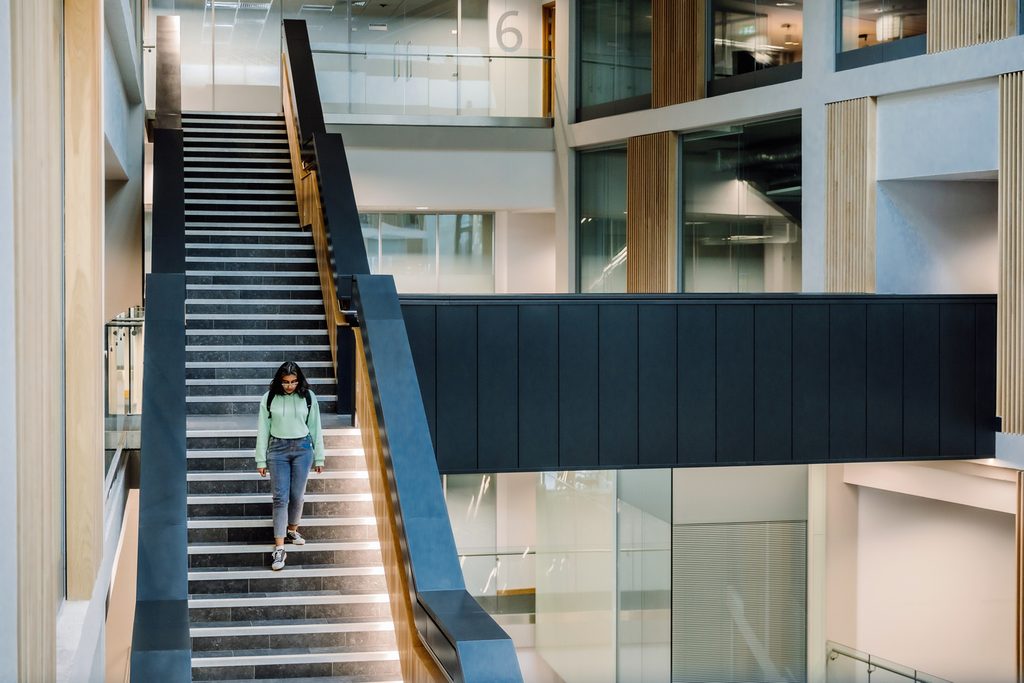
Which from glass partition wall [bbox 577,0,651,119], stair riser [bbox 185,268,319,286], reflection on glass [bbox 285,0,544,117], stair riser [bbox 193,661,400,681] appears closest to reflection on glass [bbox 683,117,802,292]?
glass partition wall [bbox 577,0,651,119]

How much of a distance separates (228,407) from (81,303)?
14.9 feet

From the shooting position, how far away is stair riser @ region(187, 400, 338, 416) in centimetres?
1032

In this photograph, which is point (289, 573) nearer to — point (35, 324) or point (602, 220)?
point (35, 324)

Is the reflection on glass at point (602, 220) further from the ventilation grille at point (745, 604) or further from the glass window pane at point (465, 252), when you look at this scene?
the ventilation grille at point (745, 604)

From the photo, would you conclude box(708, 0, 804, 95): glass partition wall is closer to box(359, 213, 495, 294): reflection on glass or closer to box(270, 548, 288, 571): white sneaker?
box(359, 213, 495, 294): reflection on glass

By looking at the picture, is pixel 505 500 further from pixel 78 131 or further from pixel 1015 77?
pixel 78 131

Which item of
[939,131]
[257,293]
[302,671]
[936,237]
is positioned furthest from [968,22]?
[302,671]

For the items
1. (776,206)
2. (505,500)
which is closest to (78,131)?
(776,206)

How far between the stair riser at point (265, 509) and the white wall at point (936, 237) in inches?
260

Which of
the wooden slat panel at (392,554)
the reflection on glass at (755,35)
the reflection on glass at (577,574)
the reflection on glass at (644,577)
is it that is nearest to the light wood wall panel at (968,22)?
the reflection on glass at (755,35)

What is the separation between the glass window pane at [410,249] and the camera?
19.1 m

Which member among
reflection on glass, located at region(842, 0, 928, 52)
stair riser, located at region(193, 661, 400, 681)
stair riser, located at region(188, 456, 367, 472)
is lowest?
stair riser, located at region(193, 661, 400, 681)

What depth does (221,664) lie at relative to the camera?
22.2 ft

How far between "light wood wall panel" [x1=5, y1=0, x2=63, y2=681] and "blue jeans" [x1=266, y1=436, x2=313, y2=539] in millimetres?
2788
